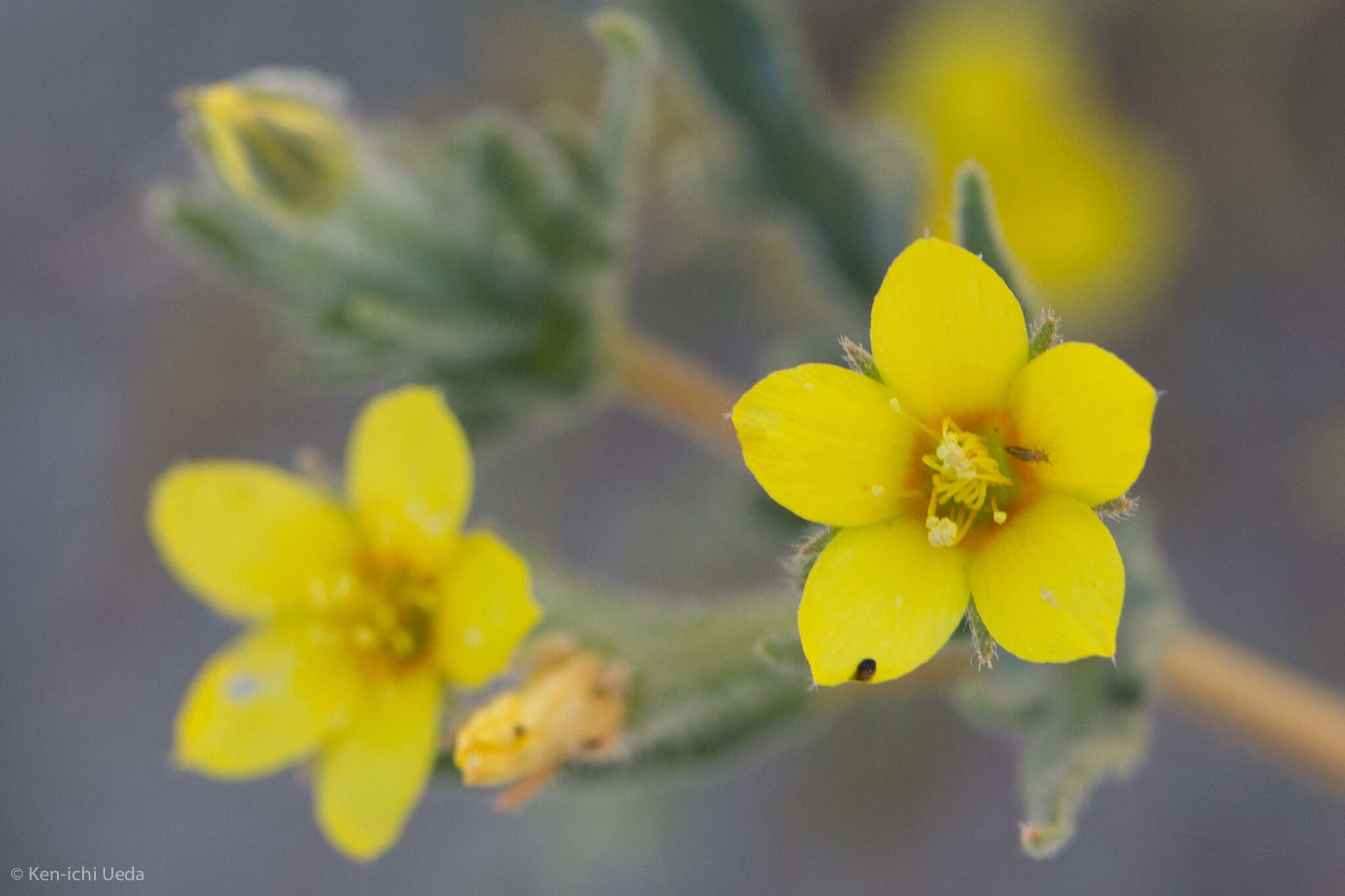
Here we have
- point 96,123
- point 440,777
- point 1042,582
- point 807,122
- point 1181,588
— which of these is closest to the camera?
point 1042,582

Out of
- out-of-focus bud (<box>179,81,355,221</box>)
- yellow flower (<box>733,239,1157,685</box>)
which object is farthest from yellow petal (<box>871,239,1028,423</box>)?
out-of-focus bud (<box>179,81,355,221</box>)

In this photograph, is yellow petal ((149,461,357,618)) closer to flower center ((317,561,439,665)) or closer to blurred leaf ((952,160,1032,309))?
flower center ((317,561,439,665))

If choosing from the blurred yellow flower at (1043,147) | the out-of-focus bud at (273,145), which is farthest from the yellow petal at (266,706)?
the blurred yellow flower at (1043,147)

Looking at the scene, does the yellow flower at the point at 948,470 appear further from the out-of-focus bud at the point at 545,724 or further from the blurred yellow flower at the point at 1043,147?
the blurred yellow flower at the point at 1043,147

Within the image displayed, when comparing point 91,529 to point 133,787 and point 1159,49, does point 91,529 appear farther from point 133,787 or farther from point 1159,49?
point 1159,49

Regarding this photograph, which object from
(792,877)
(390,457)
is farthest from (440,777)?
(792,877)

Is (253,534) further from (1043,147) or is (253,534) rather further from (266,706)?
(1043,147)
